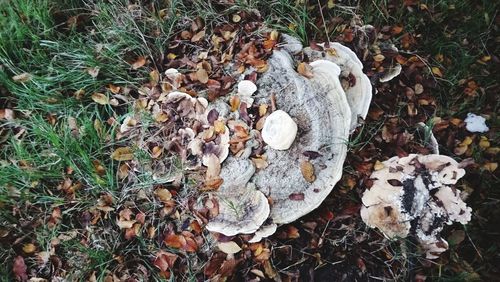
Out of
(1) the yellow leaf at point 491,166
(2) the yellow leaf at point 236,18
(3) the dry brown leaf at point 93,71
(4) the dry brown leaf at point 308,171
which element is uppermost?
(2) the yellow leaf at point 236,18

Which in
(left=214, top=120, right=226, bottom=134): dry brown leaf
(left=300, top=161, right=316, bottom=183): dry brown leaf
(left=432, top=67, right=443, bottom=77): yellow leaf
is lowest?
(left=432, top=67, right=443, bottom=77): yellow leaf

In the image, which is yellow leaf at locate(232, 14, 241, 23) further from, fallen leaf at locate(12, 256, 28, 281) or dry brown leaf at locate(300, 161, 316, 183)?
fallen leaf at locate(12, 256, 28, 281)

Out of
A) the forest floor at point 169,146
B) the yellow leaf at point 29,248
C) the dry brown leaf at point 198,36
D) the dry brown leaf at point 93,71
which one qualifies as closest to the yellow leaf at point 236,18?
the forest floor at point 169,146

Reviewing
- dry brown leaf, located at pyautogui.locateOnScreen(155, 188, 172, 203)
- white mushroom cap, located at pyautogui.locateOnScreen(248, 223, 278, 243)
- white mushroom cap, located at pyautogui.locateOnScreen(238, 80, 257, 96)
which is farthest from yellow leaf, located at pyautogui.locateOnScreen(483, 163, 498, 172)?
dry brown leaf, located at pyautogui.locateOnScreen(155, 188, 172, 203)

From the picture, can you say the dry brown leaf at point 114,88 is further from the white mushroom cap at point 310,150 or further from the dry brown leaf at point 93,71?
the white mushroom cap at point 310,150

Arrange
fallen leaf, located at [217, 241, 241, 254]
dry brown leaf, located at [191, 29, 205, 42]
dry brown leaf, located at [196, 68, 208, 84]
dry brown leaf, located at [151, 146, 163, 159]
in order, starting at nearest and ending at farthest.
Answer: fallen leaf, located at [217, 241, 241, 254] < dry brown leaf, located at [151, 146, 163, 159] < dry brown leaf, located at [196, 68, 208, 84] < dry brown leaf, located at [191, 29, 205, 42]

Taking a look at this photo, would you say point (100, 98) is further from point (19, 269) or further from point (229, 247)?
point (229, 247)

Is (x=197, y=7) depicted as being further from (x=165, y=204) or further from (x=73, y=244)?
(x=73, y=244)
